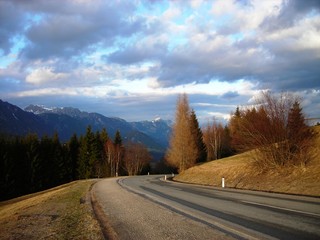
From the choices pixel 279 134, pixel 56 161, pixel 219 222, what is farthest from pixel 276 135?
pixel 56 161

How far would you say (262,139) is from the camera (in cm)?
2553

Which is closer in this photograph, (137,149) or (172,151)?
(172,151)

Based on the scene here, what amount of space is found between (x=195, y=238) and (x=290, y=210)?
5260mm

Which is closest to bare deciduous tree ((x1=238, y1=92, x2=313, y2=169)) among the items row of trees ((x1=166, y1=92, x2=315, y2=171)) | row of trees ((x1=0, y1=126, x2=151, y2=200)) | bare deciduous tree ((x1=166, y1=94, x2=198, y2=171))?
row of trees ((x1=166, y1=92, x2=315, y2=171))

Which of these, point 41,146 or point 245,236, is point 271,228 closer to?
point 245,236

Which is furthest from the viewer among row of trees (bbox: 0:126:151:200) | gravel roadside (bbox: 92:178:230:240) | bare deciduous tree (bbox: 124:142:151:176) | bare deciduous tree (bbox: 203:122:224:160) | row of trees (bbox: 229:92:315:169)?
bare deciduous tree (bbox: 124:142:151:176)

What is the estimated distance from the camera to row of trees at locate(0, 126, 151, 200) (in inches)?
2321

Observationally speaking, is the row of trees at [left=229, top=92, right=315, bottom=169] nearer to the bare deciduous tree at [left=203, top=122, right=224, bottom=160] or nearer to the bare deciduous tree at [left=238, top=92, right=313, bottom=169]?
the bare deciduous tree at [left=238, top=92, right=313, bottom=169]

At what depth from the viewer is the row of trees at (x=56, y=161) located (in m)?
58.9

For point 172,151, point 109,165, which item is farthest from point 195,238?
point 109,165

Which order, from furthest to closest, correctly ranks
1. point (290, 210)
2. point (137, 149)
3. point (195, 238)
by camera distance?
point (137, 149) < point (290, 210) < point (195, 238)

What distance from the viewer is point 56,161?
70.8m

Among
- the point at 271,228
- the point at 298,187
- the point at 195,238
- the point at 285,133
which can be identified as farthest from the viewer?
the point at 285,133

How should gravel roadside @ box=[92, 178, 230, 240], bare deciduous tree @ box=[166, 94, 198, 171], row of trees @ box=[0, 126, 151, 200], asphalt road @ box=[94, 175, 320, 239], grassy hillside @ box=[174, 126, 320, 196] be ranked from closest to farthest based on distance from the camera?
1. asphalt road @ box=[94, 175, 320, 239]
2. gravel roadside @ box=[92, 178, 230, 240]
3. grassy hillside @ box=[174, 126, 320, 196]
4. bare deciduous tree @ box=[166, 94, 198, 171]
5. row of trees @ box=[0, 126, 151, 200]
